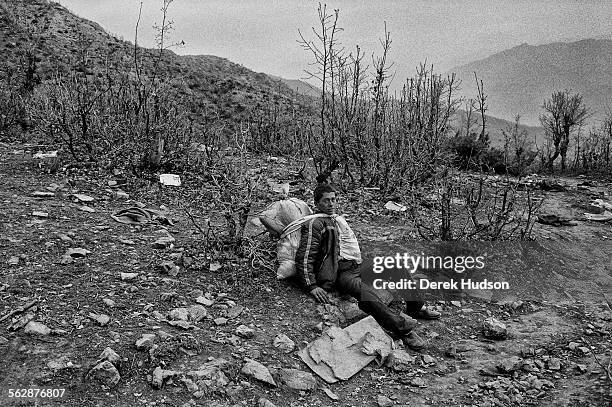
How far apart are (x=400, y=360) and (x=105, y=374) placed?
1715 mm

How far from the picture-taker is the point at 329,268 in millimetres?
3543

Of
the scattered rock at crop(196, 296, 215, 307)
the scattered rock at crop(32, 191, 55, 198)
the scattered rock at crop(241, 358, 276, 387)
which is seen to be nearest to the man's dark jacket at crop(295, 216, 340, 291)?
the scattered rock at crop(196, 296, 215, 307)

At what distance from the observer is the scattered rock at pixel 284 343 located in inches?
113

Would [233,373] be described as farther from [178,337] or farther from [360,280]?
[360,280]

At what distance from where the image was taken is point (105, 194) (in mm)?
4938

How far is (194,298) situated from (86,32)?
25.6m

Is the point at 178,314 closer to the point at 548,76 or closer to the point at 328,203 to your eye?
the point at 328,203

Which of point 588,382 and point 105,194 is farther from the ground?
point 105,194

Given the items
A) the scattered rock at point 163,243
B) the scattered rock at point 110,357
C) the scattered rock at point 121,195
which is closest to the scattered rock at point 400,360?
the scattered rock at point 110,357

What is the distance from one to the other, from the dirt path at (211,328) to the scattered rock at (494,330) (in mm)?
56

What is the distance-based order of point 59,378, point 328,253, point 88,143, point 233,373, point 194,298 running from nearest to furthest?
point 59,378
point 233,373
point 194,298
point 328,253
point 88,143

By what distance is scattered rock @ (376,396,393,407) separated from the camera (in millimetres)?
2590

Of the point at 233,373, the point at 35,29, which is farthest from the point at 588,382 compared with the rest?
the point at 35,29

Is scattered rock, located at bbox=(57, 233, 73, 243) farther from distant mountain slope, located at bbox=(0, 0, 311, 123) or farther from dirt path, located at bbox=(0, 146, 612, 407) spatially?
distant mountain slope, located at bbox=(0, 0, 311, 123)
